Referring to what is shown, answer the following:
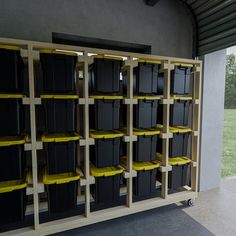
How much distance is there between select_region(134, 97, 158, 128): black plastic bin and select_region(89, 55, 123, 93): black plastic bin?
1.16ft

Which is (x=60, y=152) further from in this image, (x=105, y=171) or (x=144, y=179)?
(x=144, y=179)

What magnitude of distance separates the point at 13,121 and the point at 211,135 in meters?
2.72

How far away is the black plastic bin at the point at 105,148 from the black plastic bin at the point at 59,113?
1.01 ft

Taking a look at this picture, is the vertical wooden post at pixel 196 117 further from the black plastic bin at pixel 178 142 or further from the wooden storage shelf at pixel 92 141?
the black plastic bin at pixel 178 142

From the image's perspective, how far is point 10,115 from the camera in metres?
1.65

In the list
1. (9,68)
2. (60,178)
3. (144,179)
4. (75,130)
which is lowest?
(144,179)

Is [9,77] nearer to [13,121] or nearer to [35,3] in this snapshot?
[13,121]

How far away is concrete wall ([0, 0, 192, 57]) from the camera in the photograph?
78.9 inches

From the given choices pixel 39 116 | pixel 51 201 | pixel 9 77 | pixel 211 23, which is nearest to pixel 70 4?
pixel 9 77

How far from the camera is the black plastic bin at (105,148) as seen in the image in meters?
2.04

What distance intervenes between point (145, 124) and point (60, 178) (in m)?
1.13

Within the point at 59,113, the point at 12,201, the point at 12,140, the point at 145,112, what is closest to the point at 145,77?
the point at 145,112

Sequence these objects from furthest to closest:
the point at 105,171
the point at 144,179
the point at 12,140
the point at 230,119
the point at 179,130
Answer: the point at 230,119, the point at 179,130, the point at 144,179, the point at 105,171, the point at 12,140

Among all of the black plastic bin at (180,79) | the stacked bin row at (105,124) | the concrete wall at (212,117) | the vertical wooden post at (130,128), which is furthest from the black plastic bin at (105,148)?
the concrete wall at (212,117)
